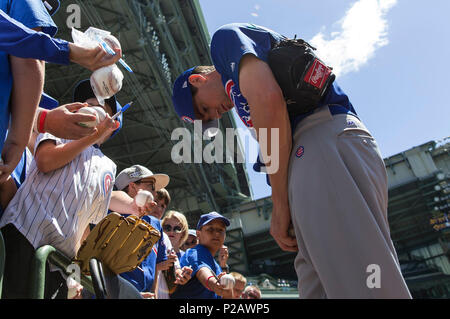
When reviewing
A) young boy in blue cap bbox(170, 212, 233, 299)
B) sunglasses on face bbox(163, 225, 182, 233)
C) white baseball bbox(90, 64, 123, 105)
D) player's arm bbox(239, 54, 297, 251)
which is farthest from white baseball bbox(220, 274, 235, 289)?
white baseball bbox(90, 64, 123, 105)

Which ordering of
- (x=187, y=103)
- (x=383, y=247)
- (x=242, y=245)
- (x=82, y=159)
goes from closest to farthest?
(x=383, y=247), (x=82, y=159), (x=187, y=103), (x=242, y=245)

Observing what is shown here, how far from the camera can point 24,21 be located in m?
1.33

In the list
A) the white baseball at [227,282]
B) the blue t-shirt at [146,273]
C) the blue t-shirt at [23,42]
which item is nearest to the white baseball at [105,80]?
the blue t-shirt at [23,42]

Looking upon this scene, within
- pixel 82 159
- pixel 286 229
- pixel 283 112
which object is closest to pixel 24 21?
pixel 82 159

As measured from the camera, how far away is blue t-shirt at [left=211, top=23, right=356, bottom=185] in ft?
4.19

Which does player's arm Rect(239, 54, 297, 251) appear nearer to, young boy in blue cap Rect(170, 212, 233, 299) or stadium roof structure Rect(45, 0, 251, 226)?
young boy in blue cap Rect(170, 212, 233, 299)

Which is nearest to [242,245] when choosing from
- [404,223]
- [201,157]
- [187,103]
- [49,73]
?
[201,157]

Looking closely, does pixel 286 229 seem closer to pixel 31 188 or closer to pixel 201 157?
pixel 31 188

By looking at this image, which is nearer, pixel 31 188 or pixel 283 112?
pixel 283 112

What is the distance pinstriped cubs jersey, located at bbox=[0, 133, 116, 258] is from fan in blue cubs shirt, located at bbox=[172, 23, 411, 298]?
714mm

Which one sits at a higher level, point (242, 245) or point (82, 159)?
point (242, 245)

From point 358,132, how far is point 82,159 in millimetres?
1148

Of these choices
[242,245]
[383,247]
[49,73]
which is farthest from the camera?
[242,245]
